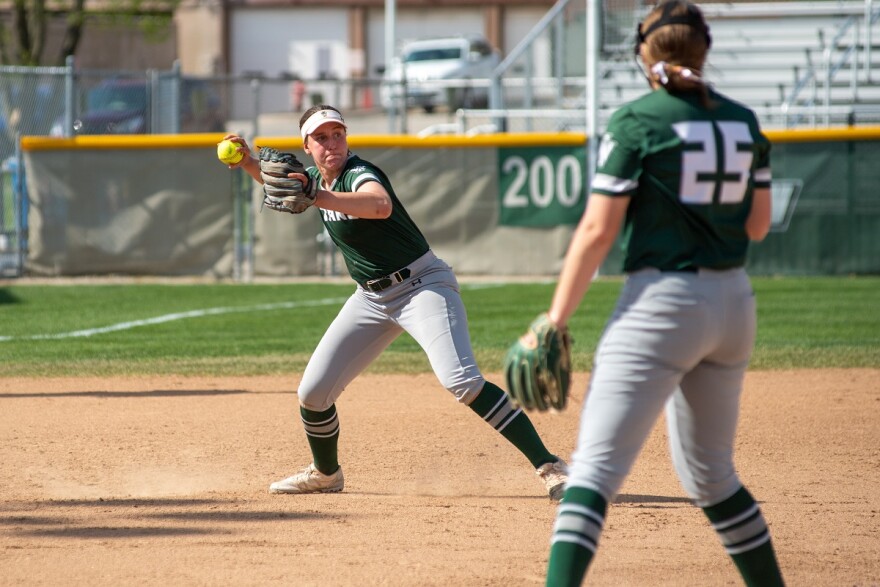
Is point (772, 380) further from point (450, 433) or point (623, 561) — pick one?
point (623, 561)

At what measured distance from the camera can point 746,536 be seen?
134 inches

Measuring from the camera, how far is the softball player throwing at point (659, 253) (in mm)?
3096

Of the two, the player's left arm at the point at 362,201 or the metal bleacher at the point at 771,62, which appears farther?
the metal bleacher at the point at 771,62

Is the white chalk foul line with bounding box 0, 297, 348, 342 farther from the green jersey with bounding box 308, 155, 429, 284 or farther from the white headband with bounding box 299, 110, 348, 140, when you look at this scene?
the white headband with bounding box 299, 110, 348, 140

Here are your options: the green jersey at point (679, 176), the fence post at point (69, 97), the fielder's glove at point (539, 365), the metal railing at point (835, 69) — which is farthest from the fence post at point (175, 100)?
the green jersey at point (679, 176)

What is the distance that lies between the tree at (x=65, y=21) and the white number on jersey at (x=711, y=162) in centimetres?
2767

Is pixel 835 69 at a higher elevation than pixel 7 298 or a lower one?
higher

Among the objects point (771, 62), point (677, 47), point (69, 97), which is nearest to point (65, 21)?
point (69, 97)

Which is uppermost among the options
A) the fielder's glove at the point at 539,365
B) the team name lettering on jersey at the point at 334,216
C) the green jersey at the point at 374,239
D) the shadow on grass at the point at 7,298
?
the team name lettering on jersey at the point at 334,216

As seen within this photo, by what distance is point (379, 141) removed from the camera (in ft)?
48.5

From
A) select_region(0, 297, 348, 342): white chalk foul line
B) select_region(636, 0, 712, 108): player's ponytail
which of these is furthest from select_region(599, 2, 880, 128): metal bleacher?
select_region(636, 0, 712, 108): player's ponytail

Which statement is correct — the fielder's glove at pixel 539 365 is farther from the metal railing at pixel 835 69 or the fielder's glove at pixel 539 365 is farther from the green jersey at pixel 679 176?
the metal railing at pixel 835 69

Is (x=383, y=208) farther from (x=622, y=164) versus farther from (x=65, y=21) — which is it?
(x=65, y=21)

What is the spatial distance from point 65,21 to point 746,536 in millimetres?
37020
